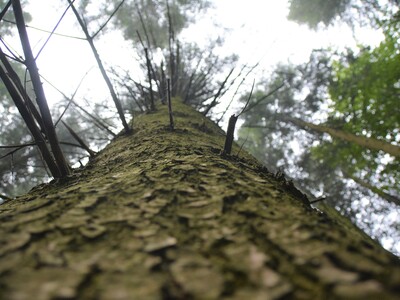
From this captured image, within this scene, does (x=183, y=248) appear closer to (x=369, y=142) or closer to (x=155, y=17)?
(x=369, y=142)

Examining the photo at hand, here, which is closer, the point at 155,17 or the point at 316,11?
Answer: the point at 155,17

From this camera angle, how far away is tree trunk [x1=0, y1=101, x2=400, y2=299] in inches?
21.2

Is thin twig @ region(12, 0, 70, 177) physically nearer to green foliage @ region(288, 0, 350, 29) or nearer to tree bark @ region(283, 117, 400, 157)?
tree bark @ region(283, 117, 400, 157)

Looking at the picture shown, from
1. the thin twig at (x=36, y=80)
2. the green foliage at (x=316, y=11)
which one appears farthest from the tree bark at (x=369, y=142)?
the thin twig at (x=36, y=80)

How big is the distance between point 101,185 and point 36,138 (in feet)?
1.55

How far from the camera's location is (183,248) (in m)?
0.68

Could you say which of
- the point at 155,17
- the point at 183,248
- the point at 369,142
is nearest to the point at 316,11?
the point at 155,17

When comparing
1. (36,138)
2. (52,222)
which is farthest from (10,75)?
(52,222)

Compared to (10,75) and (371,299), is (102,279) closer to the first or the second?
(371,299)

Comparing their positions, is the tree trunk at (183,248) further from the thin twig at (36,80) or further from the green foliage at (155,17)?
the green foliage at (155,17)

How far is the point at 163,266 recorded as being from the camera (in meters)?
0.62

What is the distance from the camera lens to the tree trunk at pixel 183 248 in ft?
1.77

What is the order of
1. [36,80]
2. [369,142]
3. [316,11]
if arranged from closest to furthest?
[36,80] < [369,142] < [316,11]

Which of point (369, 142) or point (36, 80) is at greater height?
point (369, 142)
